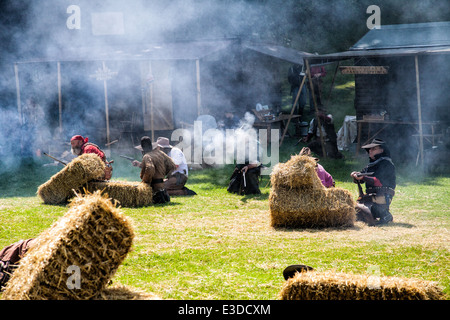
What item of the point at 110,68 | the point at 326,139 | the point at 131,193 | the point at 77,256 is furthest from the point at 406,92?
the point at 77,256

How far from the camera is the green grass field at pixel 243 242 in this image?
602cm

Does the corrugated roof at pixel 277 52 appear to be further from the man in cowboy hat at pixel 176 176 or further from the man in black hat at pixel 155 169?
the man in black hat at pixel 155 169

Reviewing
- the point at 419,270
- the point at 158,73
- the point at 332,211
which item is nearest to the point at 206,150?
the point at 158,73

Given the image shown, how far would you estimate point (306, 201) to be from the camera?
850 centimetres

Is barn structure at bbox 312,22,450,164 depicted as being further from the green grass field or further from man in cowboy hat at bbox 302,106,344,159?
the green grass field

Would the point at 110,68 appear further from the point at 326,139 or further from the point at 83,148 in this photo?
the point at 83,148

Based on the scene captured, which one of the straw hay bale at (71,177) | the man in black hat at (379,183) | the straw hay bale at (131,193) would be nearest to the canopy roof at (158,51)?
the straw hay bale at (71,177)

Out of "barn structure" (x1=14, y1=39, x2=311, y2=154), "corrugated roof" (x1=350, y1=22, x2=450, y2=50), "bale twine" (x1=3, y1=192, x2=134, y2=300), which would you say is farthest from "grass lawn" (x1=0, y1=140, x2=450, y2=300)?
"barn structure" (x1=14, y1=39, x2=311, y2=154)

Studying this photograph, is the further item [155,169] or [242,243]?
[155,169]

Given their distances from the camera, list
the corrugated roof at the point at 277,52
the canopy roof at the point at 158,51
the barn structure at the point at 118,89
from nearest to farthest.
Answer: the canopy roof at the point at 158,51, the barn structure at the point at 118,89, the corrugated roof at the point at 277,52

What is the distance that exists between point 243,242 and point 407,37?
487 inches

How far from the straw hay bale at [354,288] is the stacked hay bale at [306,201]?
12.9 feet

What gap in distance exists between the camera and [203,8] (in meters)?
21.9

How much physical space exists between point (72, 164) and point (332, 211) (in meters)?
5.03
